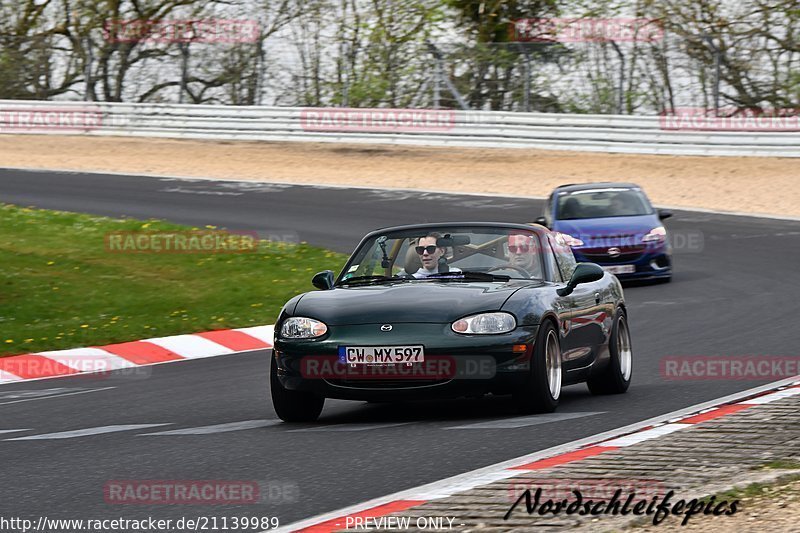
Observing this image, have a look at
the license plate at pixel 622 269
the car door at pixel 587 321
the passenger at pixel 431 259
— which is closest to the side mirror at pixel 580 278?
the car door at pixel 587 321

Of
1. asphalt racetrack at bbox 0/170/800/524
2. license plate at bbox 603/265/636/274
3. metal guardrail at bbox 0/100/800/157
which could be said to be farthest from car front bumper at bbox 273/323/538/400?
metal guardrail at bbox 0/100/800/157

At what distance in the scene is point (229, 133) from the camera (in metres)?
37.1

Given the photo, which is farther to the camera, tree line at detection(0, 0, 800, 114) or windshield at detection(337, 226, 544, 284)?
tree line at detection(0, 0, 800, 114)

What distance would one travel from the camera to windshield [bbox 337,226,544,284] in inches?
382

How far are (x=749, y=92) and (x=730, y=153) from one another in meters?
2.09

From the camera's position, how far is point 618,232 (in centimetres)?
1981

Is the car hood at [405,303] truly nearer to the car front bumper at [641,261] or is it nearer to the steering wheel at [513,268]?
the steering wheel at [513,268]

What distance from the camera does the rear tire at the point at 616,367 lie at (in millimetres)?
10391

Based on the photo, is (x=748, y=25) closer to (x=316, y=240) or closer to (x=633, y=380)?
(x=316, y=240)

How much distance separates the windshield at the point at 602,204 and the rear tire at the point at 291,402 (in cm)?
1197

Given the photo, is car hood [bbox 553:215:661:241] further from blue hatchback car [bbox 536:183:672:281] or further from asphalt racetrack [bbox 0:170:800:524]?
asphalt racetrack [bbox 0:170:800:524]

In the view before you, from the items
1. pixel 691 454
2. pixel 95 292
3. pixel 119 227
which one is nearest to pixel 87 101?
pixel 119 227

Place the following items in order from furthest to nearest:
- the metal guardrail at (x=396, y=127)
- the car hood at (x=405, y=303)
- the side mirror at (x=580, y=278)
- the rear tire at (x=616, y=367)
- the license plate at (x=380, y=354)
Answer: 1. the metal guardrail at (x=396, y=127)
2. the rear tire at (x=616, y=367)
3. the side mirror at (x=580, y=278)
4. the car hood at (x=405, y=303)
5. the license plate at (x=380, y=354)

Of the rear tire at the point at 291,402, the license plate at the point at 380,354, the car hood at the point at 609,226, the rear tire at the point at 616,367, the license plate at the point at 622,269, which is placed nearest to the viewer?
the license plate at the point at 380,354
